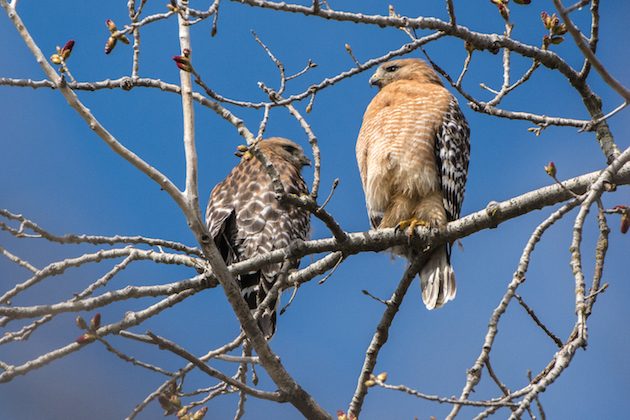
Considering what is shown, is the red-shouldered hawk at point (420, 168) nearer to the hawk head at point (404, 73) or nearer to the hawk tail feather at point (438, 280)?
the hawk tail feather at point (438, 280)

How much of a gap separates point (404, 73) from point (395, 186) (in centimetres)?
148

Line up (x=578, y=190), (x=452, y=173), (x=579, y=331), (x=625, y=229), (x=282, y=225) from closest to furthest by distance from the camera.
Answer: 1. (x=579, y=331)
2. (x=625, y=229)
3. (x=578, y=190)
4. (x=452, y=173)
5. (x=282, y=225)

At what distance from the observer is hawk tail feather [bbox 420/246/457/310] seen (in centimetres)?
537

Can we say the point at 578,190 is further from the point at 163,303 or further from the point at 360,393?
the point at 163,303

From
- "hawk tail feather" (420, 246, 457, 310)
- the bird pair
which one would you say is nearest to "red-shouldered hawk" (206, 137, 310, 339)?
the bird pair

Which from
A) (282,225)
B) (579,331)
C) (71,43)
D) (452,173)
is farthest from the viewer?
(282,225)

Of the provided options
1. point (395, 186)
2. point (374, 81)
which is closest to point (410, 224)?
point (395, 186)

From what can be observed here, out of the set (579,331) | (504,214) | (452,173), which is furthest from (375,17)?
(452,173)

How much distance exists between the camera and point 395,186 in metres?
5.48

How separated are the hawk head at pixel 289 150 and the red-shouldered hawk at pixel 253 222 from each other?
0.64 meters

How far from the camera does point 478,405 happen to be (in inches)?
114

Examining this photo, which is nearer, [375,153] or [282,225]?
[375,153]

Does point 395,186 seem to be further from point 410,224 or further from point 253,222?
point 253,222

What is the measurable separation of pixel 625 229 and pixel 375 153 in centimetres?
264
